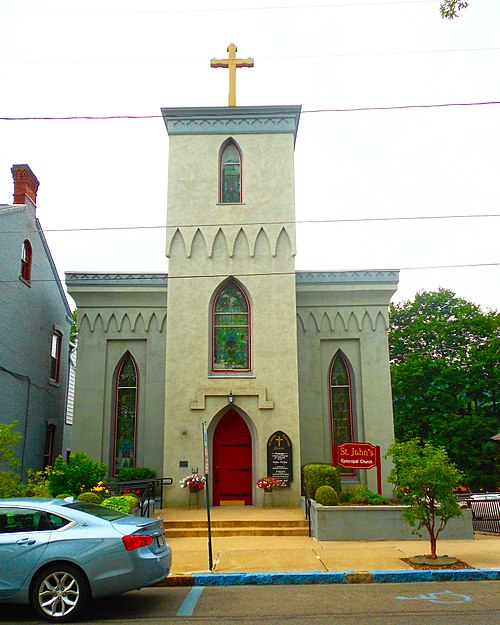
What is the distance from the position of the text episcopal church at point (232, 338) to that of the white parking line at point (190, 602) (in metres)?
7.80

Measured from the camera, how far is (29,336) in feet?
69.2

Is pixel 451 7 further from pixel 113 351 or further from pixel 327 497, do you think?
pixel 113 351

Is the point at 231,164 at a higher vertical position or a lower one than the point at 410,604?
higher

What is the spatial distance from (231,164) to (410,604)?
14.5m

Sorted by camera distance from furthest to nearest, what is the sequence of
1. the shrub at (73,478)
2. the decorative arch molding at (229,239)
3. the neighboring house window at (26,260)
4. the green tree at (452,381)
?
the green tree at (452,381), the neighboring house window at (26,260), the decorative arch molding at (229,239), the shrub at (73,478)

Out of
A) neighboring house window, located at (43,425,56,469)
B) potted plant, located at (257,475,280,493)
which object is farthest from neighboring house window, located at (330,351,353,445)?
neighboring house window, located at (43,425,56,469)

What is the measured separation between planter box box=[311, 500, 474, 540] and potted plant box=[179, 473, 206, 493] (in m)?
4.35

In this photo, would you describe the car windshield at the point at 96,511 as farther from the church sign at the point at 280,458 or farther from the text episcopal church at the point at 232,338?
→ the church sign at the point at 280,458

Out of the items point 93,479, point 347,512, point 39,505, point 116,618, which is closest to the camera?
point 116,618

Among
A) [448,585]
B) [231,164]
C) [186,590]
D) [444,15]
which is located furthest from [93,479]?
[444,15]

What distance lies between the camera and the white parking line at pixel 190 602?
7.87 meters

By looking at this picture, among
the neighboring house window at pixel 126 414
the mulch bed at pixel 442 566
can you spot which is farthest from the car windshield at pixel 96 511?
the neighboring house window at pixel 126 414

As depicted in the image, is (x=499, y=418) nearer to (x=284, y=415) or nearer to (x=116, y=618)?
(x=284, y=415)

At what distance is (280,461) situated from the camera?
1712cm
